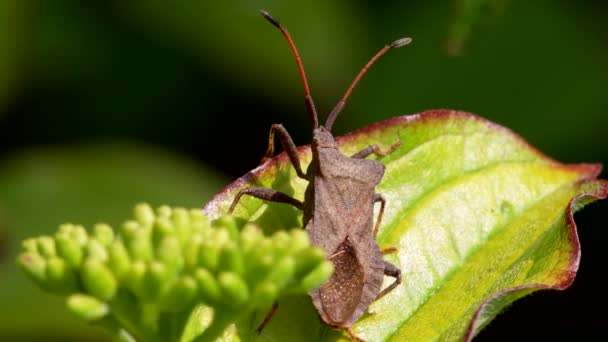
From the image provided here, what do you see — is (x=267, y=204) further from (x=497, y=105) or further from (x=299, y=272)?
(x=497, y=105)

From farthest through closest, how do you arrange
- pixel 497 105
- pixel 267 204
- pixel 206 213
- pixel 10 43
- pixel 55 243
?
pixel 497 105 → pixel 10 43 → pixel 267 204 → pixel 206 213 → pixel 55 243

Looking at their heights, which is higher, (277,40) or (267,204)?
(277,40)

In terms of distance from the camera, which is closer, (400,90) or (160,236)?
(160,236)

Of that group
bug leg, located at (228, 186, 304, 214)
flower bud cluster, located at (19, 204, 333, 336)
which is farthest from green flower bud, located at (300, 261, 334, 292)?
bug leg, located at (228, 186, 304, 214)

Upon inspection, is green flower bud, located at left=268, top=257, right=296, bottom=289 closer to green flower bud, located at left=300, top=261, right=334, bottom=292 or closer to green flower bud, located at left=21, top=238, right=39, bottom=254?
green flower bud, located at left=300, top=261, right=334, bottom=292

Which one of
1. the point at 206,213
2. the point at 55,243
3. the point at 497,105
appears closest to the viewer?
the point at 55,243

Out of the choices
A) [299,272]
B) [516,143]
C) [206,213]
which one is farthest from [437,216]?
[299,272]

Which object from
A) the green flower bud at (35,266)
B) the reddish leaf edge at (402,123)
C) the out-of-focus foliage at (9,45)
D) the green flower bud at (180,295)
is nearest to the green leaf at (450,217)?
the reddish leaf edge at (402,123)
